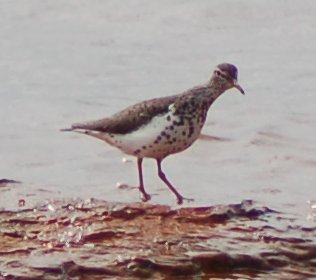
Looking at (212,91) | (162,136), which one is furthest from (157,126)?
(212,91)

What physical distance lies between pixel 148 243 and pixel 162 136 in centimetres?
94

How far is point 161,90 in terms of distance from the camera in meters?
13.5

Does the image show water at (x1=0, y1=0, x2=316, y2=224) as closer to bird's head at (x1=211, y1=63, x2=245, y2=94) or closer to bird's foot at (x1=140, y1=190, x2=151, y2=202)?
bird's foot at (x1=140, y1=190, x2=151, y2=202)

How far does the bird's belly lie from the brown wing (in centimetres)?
4

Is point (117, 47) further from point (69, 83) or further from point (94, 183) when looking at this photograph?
point (94, 183)

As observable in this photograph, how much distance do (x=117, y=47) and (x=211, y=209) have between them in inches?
281

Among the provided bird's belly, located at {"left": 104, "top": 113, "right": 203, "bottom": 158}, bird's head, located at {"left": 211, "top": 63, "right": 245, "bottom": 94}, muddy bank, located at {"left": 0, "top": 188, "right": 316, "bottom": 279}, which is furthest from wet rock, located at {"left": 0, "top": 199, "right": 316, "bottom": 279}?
bird's head, located at {"left": 211, "top": 63, "right": 245, "bottom": 94}

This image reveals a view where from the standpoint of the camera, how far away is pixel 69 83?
14016 millimetres

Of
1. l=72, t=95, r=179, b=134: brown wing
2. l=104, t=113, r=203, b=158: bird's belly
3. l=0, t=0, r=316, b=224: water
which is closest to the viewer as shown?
l=104, t=113, r=203, b=158: bird's belly

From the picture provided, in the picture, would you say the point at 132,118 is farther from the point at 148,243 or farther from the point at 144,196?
the point at 148,243

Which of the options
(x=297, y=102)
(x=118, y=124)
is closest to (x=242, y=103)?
(x=297, y=102)

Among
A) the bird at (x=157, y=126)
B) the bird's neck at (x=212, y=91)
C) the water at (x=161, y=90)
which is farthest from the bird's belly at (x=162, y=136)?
the water at (x=161, y=90)

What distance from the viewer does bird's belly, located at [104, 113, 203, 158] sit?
27.8 feet

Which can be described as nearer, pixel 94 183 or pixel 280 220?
pixel 280 220
